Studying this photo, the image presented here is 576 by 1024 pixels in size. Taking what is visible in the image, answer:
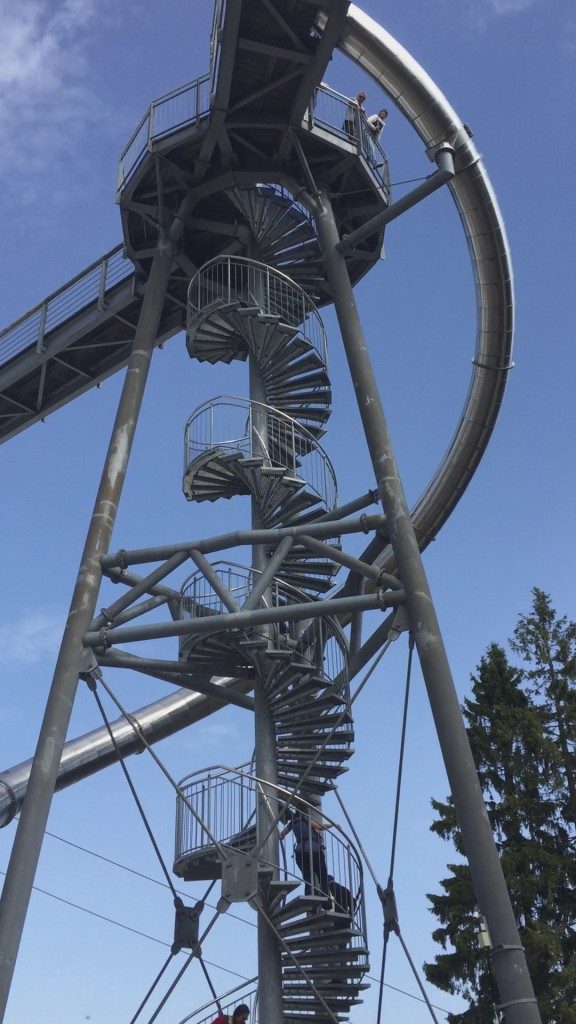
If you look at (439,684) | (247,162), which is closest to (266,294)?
(247,162)

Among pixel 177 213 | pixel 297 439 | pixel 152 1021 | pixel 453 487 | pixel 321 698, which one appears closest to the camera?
pixel 152 1021

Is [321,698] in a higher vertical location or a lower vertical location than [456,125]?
lower

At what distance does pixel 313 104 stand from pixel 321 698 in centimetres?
921

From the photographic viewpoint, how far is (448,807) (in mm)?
21734

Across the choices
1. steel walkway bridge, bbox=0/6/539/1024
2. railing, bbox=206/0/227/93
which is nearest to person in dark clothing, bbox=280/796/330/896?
steel walkway bridge, bbox=0/6/539/1024

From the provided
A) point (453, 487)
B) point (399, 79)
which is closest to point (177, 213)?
point (399, 79)

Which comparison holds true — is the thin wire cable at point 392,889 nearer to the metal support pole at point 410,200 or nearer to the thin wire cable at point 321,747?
the thin wire cable at point 321,747

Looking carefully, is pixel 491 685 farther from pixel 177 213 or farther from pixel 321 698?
pixel 177 213

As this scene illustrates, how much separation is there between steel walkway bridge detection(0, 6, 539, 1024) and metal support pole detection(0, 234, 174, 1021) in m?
0.03

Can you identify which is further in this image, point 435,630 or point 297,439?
point 297,439

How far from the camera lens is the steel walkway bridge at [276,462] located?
41.9ft

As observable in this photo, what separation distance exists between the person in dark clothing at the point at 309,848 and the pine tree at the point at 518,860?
6812 millimetres

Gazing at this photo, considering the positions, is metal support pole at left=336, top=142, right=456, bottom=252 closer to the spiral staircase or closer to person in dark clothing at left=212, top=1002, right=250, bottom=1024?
the spiral staircase

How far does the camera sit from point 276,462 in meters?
15.4
